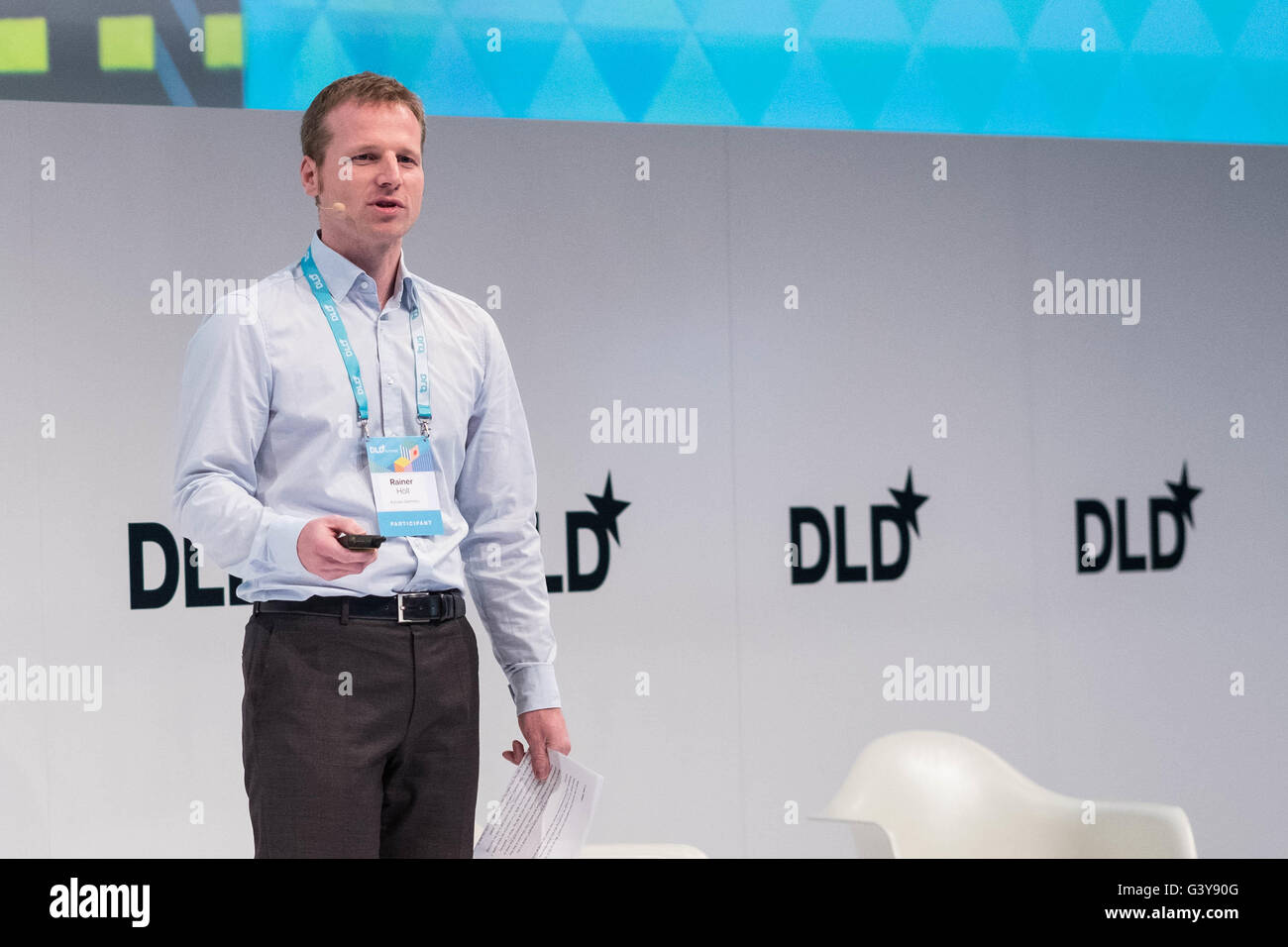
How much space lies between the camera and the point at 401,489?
188 cm

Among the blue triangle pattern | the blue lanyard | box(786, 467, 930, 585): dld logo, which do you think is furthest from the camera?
box(786, 467, 930, 585): dld logo

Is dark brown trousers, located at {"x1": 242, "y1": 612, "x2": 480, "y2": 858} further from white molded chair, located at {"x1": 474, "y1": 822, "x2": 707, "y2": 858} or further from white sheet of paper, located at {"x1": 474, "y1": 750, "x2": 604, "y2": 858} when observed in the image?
white molded chair, located at {"x1": 474, "y1": 822, "x2": 707, "y2": 858}

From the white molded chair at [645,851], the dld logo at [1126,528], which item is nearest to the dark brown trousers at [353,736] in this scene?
the white molded chair at [645,851]

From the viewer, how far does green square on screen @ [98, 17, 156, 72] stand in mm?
3773

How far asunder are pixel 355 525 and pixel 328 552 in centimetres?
7

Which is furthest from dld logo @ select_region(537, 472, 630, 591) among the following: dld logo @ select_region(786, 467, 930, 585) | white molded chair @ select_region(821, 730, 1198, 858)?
white molded chair @ select_region(821, 730, 1198, 858)

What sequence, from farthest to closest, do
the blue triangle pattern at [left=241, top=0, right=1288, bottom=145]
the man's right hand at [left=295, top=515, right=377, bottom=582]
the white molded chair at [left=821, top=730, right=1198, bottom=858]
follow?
the blue triangle pattern at [left=241, top=0, right=1288, bottom=145]
the white molded chair at [left=821, top=730, right=1198, bottom=858]
the man's right hand at [left=295, top=515, right=377, bottom=582]

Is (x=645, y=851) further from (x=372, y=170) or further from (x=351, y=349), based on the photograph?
(x=372, y=170)

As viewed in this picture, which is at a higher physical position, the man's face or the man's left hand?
the man's face

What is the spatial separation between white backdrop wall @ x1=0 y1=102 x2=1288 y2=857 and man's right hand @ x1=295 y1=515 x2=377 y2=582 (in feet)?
7.41

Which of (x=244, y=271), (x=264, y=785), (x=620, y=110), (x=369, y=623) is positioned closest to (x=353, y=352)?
(x=369, y=623)

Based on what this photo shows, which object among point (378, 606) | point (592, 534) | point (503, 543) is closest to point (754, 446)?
point (592, 534)

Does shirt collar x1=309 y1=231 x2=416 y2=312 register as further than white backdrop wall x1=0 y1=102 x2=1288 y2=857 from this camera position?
No
